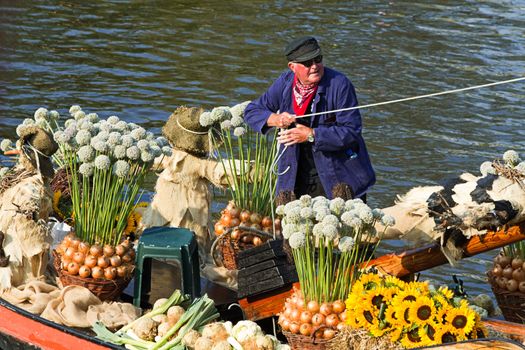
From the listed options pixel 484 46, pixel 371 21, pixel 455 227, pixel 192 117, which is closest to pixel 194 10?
pixel 371 21

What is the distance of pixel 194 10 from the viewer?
19.8 m

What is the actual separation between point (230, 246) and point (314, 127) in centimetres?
105

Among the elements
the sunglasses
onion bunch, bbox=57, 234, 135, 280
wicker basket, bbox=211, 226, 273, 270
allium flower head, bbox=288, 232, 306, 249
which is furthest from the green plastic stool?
the sunglasses

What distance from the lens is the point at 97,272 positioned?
21.2 ft

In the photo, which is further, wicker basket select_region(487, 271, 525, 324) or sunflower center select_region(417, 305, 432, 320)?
wicker basket select_region(487, 271, 525, 324)

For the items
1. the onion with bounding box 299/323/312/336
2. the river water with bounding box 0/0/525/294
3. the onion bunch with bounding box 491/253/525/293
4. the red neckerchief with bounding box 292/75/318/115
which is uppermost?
the red neckerchief with bounding box 292/75/318/115

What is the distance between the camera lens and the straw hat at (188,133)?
24.4 feet

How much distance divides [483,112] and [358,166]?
8.65 metres

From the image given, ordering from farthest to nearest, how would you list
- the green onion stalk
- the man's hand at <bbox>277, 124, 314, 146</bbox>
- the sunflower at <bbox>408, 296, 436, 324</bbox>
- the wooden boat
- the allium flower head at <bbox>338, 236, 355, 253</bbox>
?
the green onion stalk
the man's hand at <bbox>277, 124, 314, 146</bbox>
the wooden boat
the allium flower head at <bbox>338, 236, 355, 253</bbox>
the sunflower at <bbox>408, 296, 436, 324</bbox>

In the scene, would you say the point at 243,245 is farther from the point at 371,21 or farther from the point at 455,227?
the point at 371,21

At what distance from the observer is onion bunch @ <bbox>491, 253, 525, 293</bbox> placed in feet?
22.9

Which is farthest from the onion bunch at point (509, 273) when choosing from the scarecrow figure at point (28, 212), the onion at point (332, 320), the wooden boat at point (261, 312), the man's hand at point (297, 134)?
the scarecrow figure at point (28, 212)

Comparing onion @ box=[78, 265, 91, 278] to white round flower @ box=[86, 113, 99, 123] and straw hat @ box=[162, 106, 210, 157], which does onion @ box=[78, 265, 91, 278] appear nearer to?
white round flower @ box=[86, 113, 99, 123]

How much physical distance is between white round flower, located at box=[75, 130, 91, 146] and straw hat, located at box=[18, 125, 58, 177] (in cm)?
36
